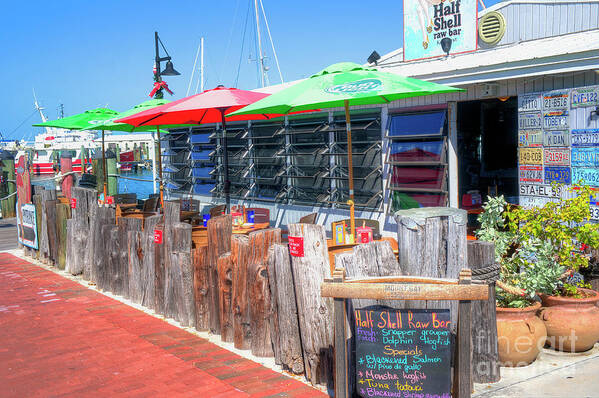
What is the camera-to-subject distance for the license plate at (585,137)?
6945mm

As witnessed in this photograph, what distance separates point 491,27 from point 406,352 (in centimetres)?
781

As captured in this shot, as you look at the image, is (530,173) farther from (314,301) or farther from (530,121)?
(314,301)

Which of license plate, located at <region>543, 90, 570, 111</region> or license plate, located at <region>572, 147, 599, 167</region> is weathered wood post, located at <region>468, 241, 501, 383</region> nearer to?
license plate, located at <region>572, 147, 599, 167</region>

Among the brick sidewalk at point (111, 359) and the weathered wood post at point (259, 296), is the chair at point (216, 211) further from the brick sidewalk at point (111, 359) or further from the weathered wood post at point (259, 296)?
the weathered wood post at point (259, 296)

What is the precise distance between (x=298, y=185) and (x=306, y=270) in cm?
722

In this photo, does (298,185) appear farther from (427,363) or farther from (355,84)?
(427,363)

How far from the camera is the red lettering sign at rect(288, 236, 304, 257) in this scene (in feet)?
16.8

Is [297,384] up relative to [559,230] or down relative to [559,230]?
down

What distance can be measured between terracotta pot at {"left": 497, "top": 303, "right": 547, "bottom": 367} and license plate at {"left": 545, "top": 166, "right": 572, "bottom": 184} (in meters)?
2.55

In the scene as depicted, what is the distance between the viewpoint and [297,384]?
5188 mm

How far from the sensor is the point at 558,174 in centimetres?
742

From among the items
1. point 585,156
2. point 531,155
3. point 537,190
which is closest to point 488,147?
point 531,155

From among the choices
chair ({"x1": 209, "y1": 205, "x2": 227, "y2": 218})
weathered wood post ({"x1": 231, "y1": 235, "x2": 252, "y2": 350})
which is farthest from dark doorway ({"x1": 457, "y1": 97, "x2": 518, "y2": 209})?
weathered wood post ({"x1": 231, "y1": 235, "x2": 252, "y2": 350})

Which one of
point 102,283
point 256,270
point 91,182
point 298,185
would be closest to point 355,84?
point 256,270
